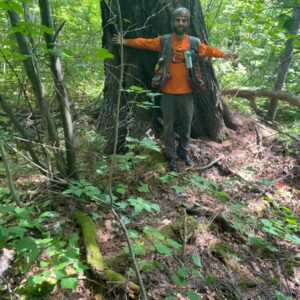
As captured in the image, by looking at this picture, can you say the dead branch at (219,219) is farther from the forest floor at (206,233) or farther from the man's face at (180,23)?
the man's face at (180,23)

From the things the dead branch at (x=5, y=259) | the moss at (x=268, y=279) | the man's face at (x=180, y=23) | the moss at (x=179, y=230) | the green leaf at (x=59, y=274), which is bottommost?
the moss at (x=268, y=279)

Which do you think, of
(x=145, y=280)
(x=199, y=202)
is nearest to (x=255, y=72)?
(x=199, y=202)

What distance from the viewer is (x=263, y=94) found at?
6543 millimetres

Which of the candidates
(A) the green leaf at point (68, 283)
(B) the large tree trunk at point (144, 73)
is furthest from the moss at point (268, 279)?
(B) the large tree trunk at point (144, 73)

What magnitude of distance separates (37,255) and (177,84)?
10.4ft

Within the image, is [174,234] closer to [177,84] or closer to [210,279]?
[210,279]

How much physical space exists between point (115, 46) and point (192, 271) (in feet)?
11.3

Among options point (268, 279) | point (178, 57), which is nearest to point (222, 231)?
point (268, 279)

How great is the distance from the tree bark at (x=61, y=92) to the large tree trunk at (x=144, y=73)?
3.89 feet

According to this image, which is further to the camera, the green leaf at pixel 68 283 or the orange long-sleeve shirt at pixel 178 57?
the orange long-sleeve shirt at pixel 178 57

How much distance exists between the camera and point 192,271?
2693 millimetres

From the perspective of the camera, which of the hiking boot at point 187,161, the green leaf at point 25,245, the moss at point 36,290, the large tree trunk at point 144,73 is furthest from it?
the hiking boot at point 187,161

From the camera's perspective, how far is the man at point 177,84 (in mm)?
4312

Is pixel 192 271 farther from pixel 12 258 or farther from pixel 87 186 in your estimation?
pixel 12 258
